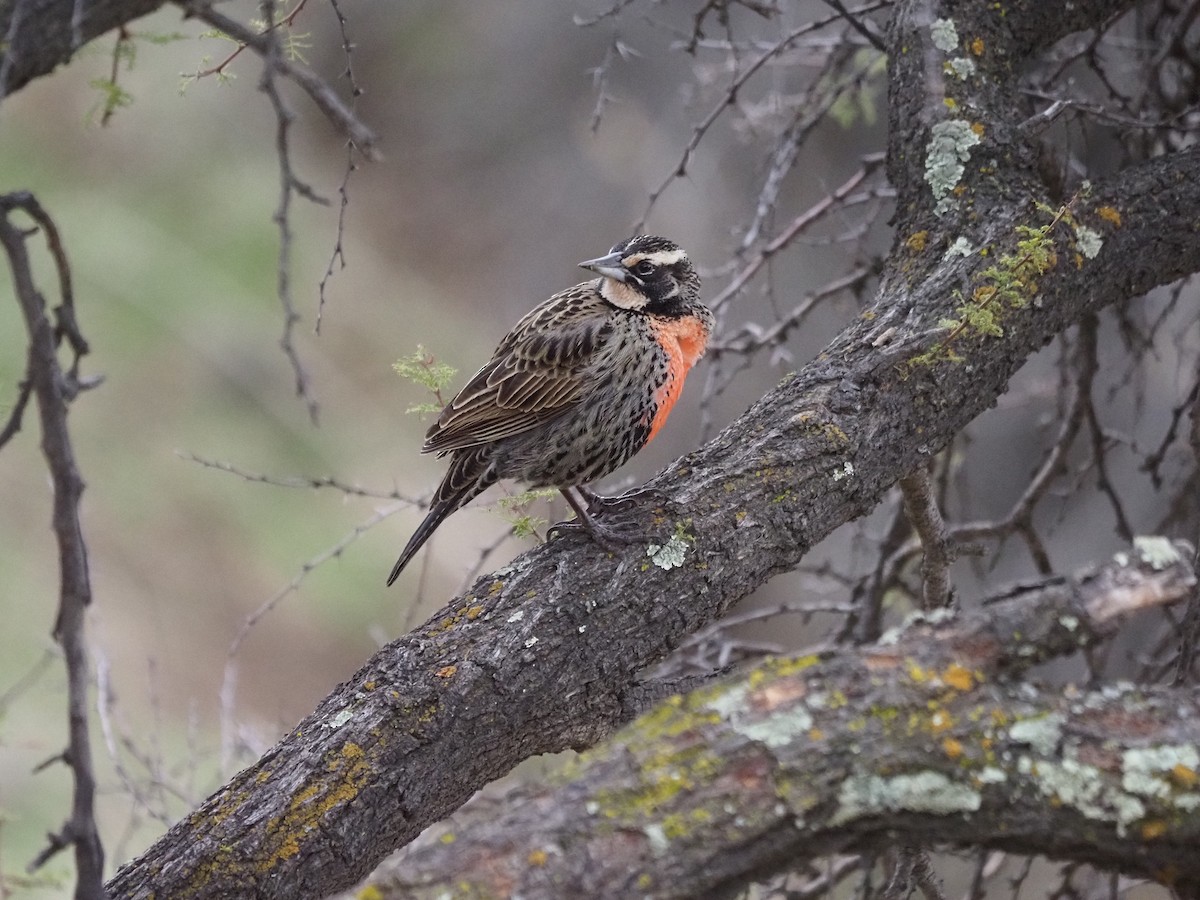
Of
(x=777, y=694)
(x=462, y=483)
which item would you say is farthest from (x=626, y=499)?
(x=777, y=694)

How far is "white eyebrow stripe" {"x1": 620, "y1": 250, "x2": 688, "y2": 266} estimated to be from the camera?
12.5ft

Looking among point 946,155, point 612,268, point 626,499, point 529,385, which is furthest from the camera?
point 612,268

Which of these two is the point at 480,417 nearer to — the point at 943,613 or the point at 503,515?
the point at 503,515

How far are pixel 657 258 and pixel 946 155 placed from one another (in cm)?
90

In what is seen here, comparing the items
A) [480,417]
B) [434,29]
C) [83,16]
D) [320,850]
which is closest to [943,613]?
[320,850]

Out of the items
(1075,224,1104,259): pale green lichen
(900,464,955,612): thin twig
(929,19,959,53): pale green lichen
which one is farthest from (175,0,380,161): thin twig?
(929,19,959,53): pale green lichen

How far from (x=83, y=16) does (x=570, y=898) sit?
154cm

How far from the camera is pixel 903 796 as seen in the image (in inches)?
74.5

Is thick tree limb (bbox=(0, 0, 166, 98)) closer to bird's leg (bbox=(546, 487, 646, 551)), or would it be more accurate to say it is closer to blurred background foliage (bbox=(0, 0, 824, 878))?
bird's leg (bbox=(546, 487, 646, 551))

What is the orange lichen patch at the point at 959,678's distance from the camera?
6.35ft

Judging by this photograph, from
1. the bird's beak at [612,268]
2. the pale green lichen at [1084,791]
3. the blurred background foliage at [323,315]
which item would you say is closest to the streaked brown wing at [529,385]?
the bird's beak at [612,268]

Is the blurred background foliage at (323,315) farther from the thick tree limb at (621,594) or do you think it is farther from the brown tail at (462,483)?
the brown tail at (462,483)

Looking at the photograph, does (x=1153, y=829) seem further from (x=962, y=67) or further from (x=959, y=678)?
(x=962, y=67)

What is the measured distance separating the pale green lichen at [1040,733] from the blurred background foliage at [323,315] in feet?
14.1
